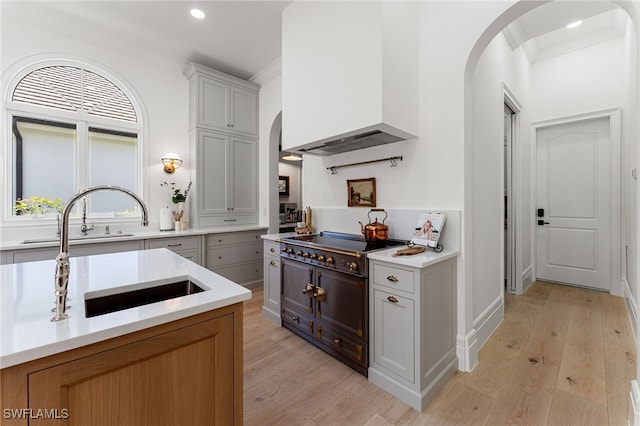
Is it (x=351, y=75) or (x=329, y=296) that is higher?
(x=351, y=75)

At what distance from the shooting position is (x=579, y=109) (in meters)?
3.63

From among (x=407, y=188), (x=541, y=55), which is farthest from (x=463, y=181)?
(x=541, y=55)

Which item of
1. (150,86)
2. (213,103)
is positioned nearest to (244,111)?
(213,103)

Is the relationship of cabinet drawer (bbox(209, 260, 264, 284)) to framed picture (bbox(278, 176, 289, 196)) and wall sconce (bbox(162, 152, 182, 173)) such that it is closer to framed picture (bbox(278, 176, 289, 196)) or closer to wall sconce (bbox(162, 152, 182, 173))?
wall sconce (bbox(162, 152, 182, 173))

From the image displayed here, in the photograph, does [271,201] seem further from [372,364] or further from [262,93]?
[372,364]

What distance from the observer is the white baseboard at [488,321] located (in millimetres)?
2303

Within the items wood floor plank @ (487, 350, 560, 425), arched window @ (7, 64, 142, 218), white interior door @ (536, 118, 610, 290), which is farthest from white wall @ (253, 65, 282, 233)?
white interior door @ (536, 118, 610, 290)

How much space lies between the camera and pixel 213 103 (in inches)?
154

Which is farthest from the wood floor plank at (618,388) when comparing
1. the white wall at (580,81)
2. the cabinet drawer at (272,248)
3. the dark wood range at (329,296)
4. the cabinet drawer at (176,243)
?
the cabinet drawer at (176,243)

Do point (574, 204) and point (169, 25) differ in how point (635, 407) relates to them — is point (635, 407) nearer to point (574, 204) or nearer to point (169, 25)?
point (574, 204)

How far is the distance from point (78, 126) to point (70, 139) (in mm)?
177

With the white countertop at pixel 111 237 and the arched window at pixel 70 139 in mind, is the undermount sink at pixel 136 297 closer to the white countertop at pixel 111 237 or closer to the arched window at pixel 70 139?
the white countertop at pixel 111 237

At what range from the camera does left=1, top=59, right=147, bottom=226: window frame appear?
9.35 feet

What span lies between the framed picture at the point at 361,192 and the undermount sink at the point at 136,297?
1762 mm
